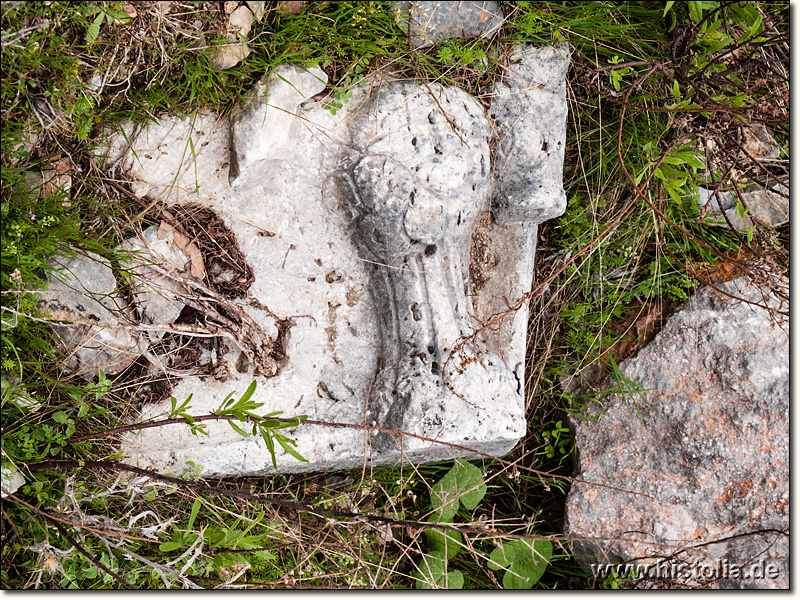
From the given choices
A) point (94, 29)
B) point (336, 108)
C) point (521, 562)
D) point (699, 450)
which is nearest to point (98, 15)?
point (94, 29)

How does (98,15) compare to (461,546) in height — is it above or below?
above

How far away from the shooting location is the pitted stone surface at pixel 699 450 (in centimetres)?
284

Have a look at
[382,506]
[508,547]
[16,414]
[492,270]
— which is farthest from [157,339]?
[508,547]

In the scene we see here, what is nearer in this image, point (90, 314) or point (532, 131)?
point (90, 314)

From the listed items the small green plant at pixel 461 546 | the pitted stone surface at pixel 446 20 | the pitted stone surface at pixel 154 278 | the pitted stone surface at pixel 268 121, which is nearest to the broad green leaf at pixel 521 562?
the small green plant at pixel 461 546

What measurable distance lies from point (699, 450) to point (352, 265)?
1957 millimetres

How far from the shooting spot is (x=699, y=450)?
2.91 meters

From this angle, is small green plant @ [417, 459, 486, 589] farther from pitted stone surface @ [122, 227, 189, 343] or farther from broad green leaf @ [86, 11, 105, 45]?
broad green leaf @ [86, 11, 105, 45]

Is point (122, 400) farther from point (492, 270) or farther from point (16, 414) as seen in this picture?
point (492, 270)

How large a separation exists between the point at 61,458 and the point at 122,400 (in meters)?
0.33

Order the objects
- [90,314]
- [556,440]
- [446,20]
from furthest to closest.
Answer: [556,440]
[446,20]
[90,314]

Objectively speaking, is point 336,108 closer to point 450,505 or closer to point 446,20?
point 446,20

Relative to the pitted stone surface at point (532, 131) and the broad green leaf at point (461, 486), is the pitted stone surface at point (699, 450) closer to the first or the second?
the broad green leaf at point (461, 486)

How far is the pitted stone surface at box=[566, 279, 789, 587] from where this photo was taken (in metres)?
2.84
